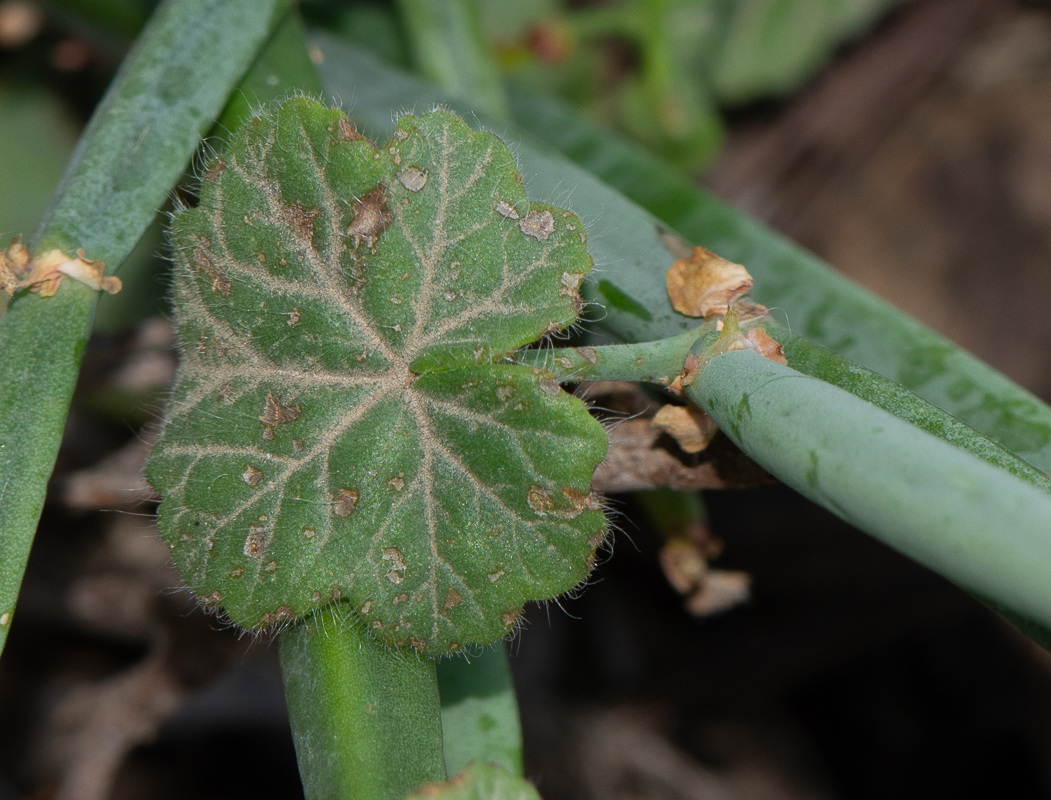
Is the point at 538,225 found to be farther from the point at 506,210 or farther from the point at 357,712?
the point at 357,712

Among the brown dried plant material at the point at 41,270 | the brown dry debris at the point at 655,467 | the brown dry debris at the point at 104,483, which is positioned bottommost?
the brown dry debris at the point at 104,483

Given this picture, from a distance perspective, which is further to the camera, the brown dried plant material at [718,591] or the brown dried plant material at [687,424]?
the brown dried plant material at [718,591]

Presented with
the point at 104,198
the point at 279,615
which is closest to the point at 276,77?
the point at 104,198

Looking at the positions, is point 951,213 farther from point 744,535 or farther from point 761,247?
point 761,247

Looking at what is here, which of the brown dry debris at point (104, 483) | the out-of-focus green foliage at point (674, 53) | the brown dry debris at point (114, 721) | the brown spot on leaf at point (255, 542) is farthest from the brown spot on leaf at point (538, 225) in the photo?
the out-of-focus green foliage at point (674, 53)

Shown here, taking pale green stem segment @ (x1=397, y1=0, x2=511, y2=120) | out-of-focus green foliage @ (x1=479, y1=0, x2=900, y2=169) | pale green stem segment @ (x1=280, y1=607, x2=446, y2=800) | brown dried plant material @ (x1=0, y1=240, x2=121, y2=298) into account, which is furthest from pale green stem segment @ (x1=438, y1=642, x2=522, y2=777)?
out-of-focus green foliage @ (x1=479, y1=0, x2=900, y2=169)

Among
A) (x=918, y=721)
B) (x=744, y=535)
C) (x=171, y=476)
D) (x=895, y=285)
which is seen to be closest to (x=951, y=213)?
(x=895, y=285)

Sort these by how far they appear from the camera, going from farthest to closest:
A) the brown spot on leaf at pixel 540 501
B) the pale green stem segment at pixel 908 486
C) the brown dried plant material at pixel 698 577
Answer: the brown dried plant material at pixel 698 577 < the brown spot on leaf at pixel 540 501 < the pale green stem segment at pixel 908 486

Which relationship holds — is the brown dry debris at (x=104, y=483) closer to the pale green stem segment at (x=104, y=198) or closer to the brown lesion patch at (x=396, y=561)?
the pale green stem segment at (x=104, y=198)
